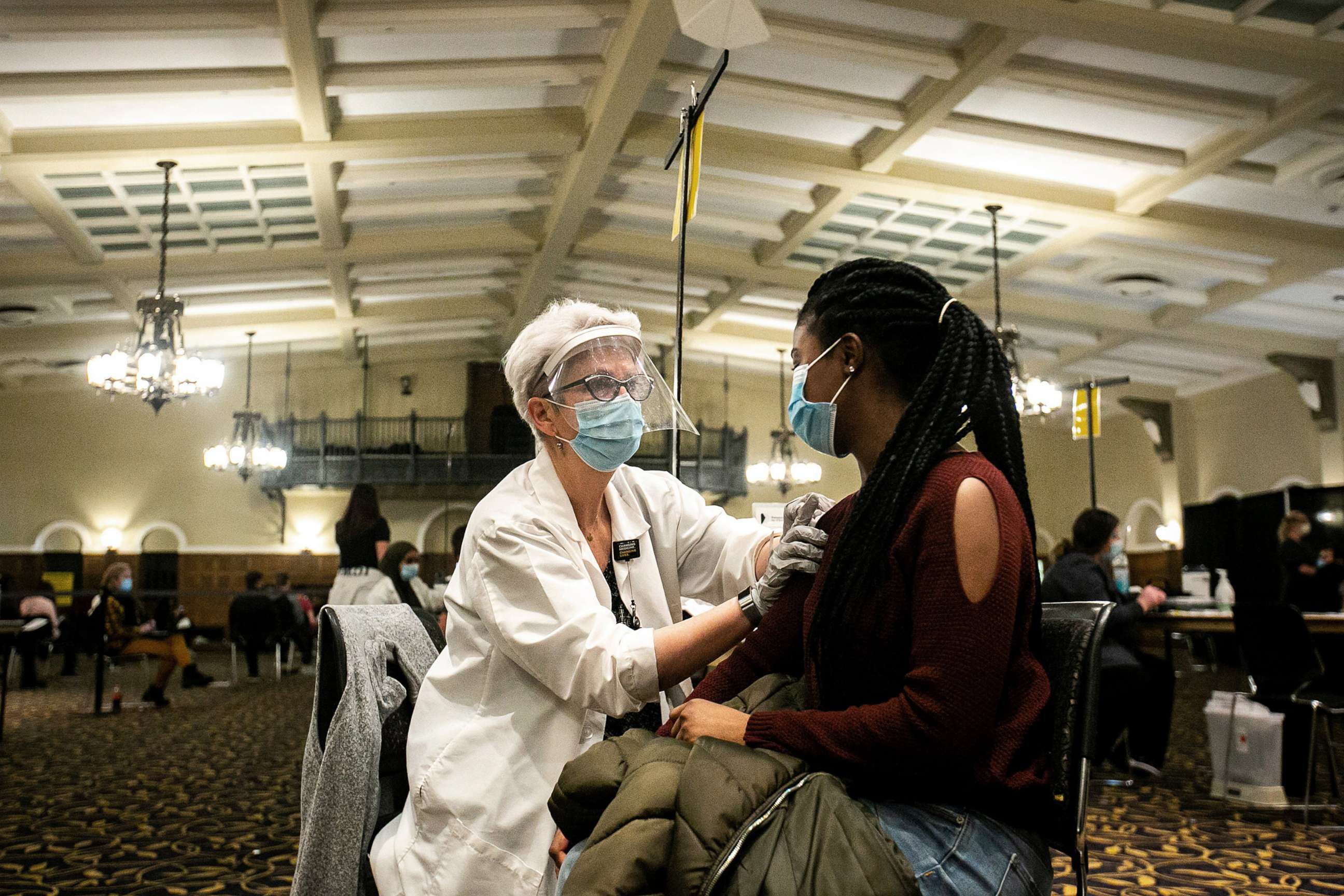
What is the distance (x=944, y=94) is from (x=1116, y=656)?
416cm

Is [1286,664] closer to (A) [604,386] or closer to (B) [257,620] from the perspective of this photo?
(A) [604,386]

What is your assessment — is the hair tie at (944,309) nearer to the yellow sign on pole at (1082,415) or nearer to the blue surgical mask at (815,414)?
the blue surgical mask at (815,414)

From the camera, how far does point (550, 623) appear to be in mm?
1840

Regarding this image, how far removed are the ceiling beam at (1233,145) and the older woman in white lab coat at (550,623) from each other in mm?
6644

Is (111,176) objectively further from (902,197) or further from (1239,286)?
(1239,286)

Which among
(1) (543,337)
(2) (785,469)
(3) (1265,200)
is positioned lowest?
(1) (543,337)

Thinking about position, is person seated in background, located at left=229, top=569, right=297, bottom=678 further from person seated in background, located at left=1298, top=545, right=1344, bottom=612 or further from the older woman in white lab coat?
the older woman in white lab coat

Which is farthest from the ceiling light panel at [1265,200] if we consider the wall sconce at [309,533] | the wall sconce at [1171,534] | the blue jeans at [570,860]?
the wall sconce at [309,533]

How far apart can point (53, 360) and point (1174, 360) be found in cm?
1625

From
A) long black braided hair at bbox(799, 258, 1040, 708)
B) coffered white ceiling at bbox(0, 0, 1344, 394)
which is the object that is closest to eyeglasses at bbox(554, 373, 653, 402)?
long black braided hair at bbox(799, 258, 1040, 708)

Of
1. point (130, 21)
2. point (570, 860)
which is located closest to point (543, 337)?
point (570, 860)

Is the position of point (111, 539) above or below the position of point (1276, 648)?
above

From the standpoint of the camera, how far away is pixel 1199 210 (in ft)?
30.9

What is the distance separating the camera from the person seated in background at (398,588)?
6934 millimetres
